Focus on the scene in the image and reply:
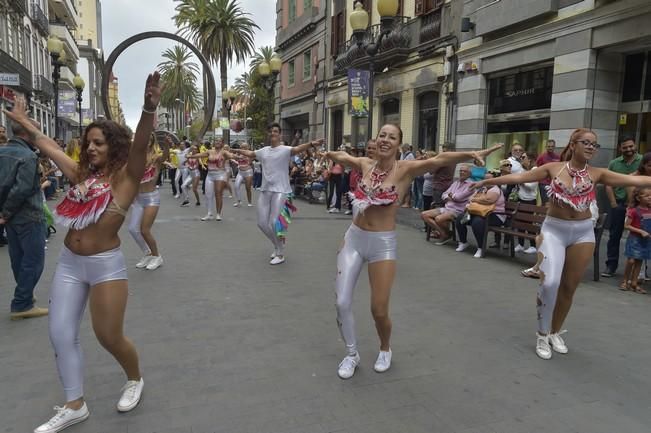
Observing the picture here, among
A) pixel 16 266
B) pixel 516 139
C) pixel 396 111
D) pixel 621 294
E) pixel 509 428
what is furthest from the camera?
pixel 396 111

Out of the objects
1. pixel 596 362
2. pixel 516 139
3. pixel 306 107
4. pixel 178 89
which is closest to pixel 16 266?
pixel 596 362

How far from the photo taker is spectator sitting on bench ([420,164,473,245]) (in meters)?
8.98

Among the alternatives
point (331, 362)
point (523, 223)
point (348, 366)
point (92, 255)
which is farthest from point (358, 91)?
point (92, 255)

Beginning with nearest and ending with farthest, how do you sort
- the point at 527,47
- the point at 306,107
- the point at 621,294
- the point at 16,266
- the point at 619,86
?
the point at 16,266
the point at 621,294
the point at 619,86
the point at 527,47
the point at 306,107

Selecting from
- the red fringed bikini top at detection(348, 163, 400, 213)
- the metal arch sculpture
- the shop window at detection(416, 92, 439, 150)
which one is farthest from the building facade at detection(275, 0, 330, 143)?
the red fringed bikini top at detection(348, 163, 400, 213)

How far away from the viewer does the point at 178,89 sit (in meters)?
55.6

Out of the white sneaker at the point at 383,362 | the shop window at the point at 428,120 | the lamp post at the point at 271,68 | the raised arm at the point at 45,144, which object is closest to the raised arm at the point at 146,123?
the raised arm at the point at 45,144

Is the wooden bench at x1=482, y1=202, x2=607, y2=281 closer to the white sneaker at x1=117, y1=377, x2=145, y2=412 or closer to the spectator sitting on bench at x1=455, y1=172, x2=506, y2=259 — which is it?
the spectator sitting on bench at x1=455, y1=172, x2=506, y2=259

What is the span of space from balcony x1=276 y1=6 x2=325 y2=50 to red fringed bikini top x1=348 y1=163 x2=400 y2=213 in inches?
892

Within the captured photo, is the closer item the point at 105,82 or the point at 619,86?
the point at 105,82

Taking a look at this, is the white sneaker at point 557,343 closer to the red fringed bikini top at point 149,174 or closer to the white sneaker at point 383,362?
the white sneaker at point 383,362

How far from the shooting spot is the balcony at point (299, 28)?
25.5 meters

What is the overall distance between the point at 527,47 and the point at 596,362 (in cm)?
1025

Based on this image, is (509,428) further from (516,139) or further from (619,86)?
(516,139)
